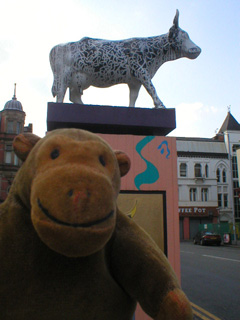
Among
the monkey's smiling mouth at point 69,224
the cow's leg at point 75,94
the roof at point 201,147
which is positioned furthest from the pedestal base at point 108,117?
the roof at point 201,147

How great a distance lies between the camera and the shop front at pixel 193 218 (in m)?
28.4

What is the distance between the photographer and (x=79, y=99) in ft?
14.0

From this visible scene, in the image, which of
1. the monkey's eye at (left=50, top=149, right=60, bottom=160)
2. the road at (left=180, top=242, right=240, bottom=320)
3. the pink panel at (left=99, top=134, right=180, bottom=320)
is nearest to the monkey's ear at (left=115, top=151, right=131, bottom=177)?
the monkey's eye at (left=50, top=149, right=60, bottom=160)

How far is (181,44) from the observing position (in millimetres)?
4391

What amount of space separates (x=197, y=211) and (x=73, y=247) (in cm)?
2898

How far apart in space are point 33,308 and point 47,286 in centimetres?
10

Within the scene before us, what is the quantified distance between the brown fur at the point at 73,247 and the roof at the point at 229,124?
100 ft

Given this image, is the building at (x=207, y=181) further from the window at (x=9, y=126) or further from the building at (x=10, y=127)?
the window at (x=9, y=126)

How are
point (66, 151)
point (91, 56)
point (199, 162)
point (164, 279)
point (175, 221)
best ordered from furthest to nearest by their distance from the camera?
point (199, 162) < point (91, 56) < point (175, 221) < point (164, 279) < point (66, 151)

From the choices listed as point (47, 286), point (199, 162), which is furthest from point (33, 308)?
point (199, 162)

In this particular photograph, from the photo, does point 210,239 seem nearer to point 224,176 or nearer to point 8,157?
point 224,176

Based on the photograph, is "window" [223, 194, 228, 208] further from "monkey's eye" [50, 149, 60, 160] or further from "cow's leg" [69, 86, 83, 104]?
"monkey's eye" [50, 149, 60, 160]

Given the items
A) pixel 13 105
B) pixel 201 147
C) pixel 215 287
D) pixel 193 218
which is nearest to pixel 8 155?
→ pixel 13 105

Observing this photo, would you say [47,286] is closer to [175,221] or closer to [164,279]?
[164,279]
